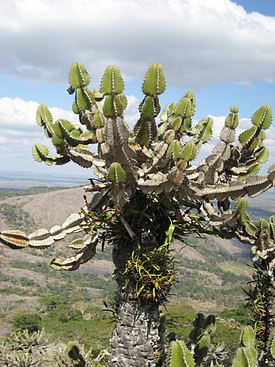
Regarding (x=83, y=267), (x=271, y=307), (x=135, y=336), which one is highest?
(x=135, y=336)

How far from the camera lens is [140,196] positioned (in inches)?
158

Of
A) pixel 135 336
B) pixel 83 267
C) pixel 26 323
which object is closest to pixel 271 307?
pixel 135 336

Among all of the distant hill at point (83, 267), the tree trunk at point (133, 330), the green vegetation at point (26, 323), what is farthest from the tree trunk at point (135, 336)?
the distant hill at point (83, 267)

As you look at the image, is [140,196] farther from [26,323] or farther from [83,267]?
[83,267]

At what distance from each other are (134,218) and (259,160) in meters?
1.69

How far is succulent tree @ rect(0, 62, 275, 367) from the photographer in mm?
3689

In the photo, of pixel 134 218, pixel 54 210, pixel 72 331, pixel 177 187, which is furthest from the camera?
pixel 54 210

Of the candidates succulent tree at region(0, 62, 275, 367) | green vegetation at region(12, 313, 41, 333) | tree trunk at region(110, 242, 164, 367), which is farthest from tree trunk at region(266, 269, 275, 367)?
green vegetation at region(12, 313, 41, 333)

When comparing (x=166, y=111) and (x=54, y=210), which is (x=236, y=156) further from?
(x=54, y=210)

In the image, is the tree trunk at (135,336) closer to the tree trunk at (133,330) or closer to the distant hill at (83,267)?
the tree trunk at (133,330)

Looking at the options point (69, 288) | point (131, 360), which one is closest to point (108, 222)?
point (131, 360)

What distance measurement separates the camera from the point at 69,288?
71.2m

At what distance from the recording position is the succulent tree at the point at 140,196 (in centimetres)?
369

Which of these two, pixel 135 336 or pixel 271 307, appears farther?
pixel 271 307
